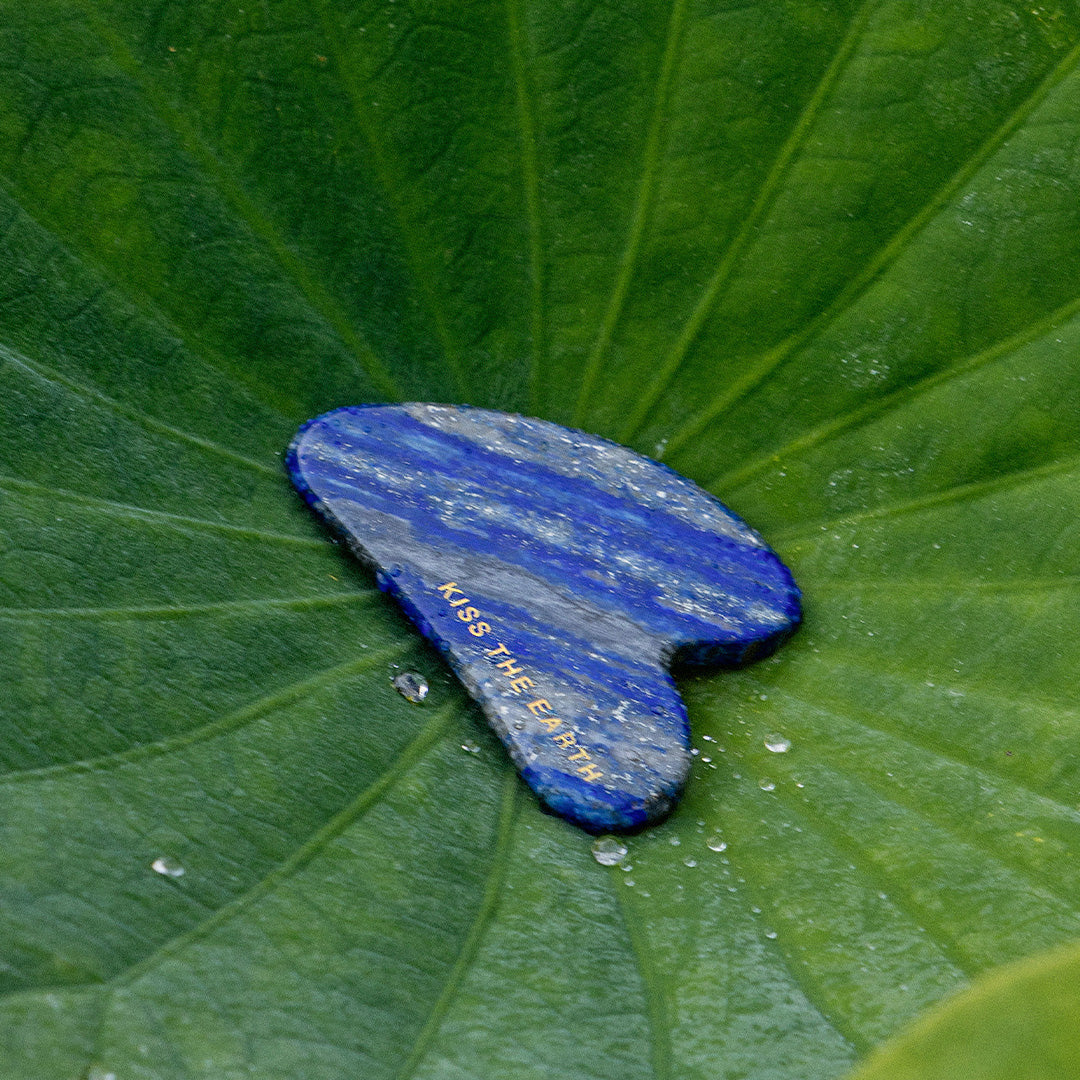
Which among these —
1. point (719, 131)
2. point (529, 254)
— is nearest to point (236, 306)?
point (529, 254)

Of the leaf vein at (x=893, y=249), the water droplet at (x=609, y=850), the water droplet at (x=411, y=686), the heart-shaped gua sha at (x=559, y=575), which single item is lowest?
the water droplet at (x=609, y=850)

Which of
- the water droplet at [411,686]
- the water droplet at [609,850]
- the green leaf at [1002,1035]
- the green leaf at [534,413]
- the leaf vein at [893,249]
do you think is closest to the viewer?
the green leaf at [1002,1035]

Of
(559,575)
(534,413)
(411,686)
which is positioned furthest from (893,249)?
(411,686)

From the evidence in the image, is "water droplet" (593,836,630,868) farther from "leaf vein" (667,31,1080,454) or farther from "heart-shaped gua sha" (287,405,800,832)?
"leaf vein" (667,31,1080,454)

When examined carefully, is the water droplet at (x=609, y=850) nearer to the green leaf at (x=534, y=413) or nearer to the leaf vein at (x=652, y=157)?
the green leaf at (x=534, y=413)

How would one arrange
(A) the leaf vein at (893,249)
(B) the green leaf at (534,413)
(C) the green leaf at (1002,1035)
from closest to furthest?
(C) the green leaf at (1002,1035) → (B) the green leaf at (534,413) → (A) the leaf vein at (893,249)

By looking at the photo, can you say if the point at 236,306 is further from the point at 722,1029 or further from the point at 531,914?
the point at 722,1029

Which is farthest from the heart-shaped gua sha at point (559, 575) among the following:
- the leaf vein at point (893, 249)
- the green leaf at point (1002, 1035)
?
the green leaf at point (1002, 1035)
